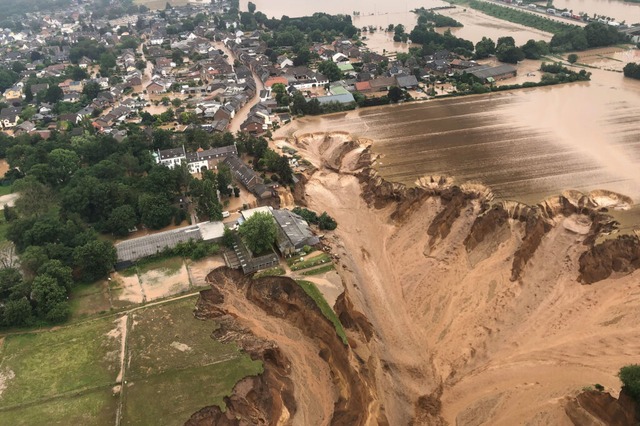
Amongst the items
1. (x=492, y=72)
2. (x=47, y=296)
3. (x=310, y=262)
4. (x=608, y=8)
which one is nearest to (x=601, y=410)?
(x=310, y=262)

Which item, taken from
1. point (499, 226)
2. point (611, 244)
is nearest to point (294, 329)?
point (499, 226)

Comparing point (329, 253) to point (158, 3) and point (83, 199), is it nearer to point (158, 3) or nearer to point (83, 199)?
point (83, 199)

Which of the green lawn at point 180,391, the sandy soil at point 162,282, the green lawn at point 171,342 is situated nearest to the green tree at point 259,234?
the sandy soil at point 162,282

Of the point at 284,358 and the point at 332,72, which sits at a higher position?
the point at 332,72

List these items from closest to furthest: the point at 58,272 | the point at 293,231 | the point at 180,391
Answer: the point at 180,391, the point at 58,272, the point at 293,231

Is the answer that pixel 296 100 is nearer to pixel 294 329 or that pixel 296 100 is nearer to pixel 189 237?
pixel 189 237

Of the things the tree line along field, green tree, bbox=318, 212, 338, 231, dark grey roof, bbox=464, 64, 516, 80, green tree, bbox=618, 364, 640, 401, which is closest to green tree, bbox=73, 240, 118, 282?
the tree line along field

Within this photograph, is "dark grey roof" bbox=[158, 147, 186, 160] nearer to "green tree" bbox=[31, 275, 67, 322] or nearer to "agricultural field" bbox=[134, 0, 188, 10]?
"green tree" bbox=[31, 275, 67, 322]
